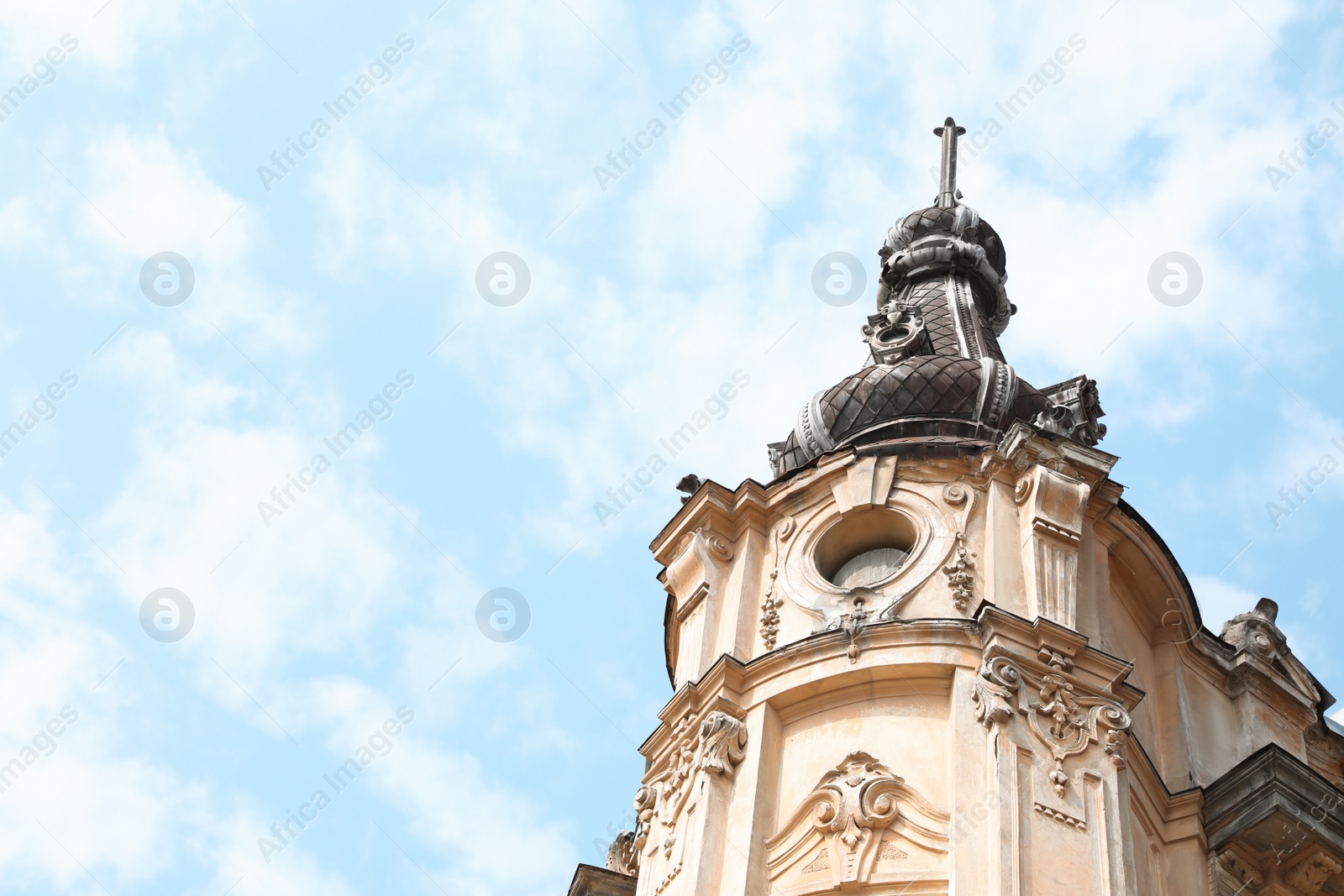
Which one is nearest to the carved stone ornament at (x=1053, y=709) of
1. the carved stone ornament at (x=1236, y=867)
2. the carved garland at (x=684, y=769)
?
the carved stone ornament at (x=1236, y=867)

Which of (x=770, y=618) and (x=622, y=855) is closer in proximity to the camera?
(x=770, y=618)

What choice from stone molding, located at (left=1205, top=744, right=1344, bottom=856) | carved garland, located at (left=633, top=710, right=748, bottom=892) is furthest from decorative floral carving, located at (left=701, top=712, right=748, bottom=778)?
stone molding, located at (left=1205, top=744, right=1344, bottom=856)

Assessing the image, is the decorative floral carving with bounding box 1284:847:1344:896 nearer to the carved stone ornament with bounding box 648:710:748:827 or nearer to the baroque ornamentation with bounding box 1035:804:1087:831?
the baroque ornamentation with bounding box 1035:804:1087:831

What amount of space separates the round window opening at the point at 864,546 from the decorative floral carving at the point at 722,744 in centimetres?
298

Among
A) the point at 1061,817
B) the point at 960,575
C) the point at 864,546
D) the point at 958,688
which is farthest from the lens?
the point at 864,546

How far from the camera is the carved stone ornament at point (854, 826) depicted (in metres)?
21.0

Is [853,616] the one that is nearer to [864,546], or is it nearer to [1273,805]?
[864,546]

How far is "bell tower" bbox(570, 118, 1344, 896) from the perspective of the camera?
835 inches

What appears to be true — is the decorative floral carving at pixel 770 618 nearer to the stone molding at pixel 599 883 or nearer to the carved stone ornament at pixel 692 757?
the carved stone ornament at pixel 692 757

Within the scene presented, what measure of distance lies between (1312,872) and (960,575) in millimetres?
5564

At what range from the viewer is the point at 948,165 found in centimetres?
3862

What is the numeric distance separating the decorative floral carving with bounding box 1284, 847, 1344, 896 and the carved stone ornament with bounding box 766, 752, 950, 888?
5.26 meters

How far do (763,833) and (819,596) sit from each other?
3810 mm

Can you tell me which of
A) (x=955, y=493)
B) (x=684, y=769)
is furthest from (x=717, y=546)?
(x=684, y=769)
